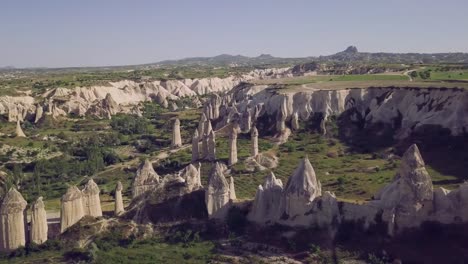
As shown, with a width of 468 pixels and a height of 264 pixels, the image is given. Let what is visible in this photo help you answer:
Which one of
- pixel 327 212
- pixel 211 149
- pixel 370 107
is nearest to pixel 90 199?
pixel 327 212

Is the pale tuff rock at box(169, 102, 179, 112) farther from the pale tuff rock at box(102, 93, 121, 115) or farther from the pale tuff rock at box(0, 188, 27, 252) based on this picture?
the pale tuff rock at box(0, 188, 27, 252)

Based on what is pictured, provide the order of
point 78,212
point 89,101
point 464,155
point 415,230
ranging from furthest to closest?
point 89,101
point 464,155
point 78,212
point 415,230

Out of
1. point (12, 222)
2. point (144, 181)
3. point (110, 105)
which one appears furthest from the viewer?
point (110, 105)

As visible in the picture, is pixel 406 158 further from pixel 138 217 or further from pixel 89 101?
pixel 89 101

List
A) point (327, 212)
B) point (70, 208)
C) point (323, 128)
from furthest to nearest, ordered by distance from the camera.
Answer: point (323, 128)
point (70, 208)
point (327, 212)

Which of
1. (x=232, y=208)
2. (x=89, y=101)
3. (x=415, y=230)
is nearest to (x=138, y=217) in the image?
(x=232, y=208)

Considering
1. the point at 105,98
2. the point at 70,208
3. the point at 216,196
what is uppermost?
the point at 105,98

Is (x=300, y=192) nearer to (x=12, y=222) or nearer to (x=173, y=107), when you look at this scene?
(x=12, y=222)
